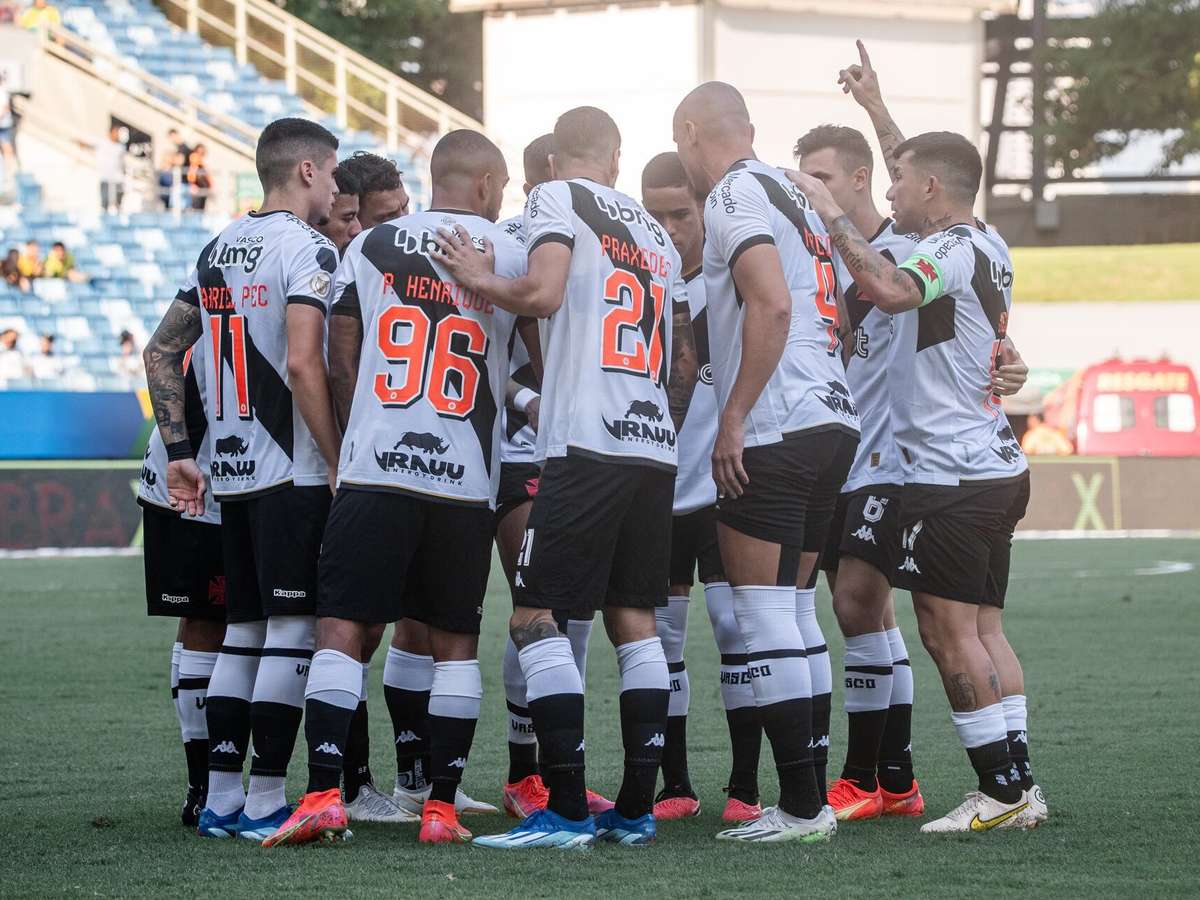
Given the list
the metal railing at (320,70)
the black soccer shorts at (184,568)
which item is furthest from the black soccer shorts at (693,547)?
the metal railing at (320,70)

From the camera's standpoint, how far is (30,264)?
2384cm

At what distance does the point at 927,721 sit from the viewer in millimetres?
8195

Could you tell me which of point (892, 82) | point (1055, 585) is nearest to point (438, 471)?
point (1055, 585)

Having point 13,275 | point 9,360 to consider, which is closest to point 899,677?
point 9,360

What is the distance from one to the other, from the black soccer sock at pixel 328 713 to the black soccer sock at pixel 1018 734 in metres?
2.16

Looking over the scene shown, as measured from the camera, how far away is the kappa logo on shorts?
19.7 ft

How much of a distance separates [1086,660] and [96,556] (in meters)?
11.4

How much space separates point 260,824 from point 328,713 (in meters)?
0.48

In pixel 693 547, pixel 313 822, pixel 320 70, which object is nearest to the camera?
pixel 313 822

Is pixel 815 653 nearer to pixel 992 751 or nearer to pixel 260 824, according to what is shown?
pixel 992 751

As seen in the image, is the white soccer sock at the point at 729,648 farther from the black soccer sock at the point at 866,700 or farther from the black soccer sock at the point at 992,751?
the black soccer sock at the point at 992,751

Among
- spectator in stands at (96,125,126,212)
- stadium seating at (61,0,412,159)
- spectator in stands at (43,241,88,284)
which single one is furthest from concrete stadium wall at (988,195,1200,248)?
spectator in stands at (43,241,88,284)

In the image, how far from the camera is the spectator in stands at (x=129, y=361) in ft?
72.9

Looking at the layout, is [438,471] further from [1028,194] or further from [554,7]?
[1028,194]
